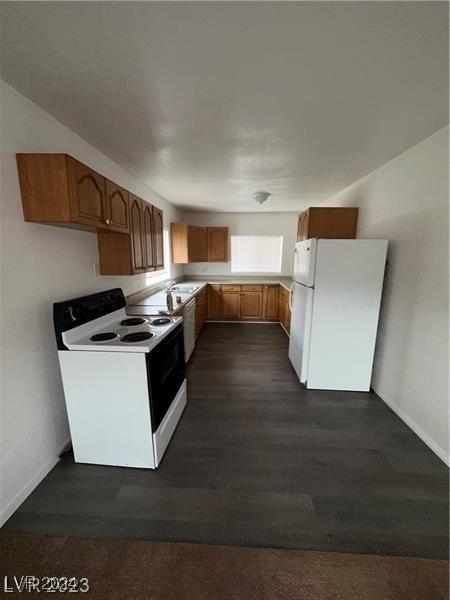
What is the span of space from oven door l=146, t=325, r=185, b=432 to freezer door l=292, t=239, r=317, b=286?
58.2 inches

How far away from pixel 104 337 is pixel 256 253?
448 centimetres

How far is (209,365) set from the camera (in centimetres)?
335

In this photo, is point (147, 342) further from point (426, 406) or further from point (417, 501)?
point (426, 406)

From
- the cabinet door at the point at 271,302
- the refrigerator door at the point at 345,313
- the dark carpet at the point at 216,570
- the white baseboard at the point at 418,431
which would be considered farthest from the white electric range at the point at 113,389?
the cabinet door at the point at 271,302

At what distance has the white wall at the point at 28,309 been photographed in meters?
1.40

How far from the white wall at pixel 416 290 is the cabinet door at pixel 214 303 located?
3165 mm

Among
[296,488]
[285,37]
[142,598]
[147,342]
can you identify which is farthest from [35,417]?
[285,37]

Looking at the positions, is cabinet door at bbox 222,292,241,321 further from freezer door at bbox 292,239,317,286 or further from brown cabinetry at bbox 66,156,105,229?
brown cabinetry at bbox 66,156,105,229

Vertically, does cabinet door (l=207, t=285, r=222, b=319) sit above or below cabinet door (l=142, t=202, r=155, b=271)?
below

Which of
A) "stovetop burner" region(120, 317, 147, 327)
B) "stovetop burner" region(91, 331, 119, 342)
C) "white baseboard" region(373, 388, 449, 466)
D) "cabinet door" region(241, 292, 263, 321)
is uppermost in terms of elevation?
"stovetop burner" region(91, 331, 119, 342)

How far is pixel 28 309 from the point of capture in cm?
155

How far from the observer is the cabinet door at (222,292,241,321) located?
5259mm

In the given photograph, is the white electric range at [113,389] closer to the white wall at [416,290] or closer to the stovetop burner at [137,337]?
the stovetop burner at [137,337]

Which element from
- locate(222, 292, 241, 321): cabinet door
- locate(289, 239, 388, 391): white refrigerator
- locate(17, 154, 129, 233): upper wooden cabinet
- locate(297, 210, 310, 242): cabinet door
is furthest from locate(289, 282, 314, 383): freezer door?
locate(17, 154, 129, 233): upper wooden cabinet
